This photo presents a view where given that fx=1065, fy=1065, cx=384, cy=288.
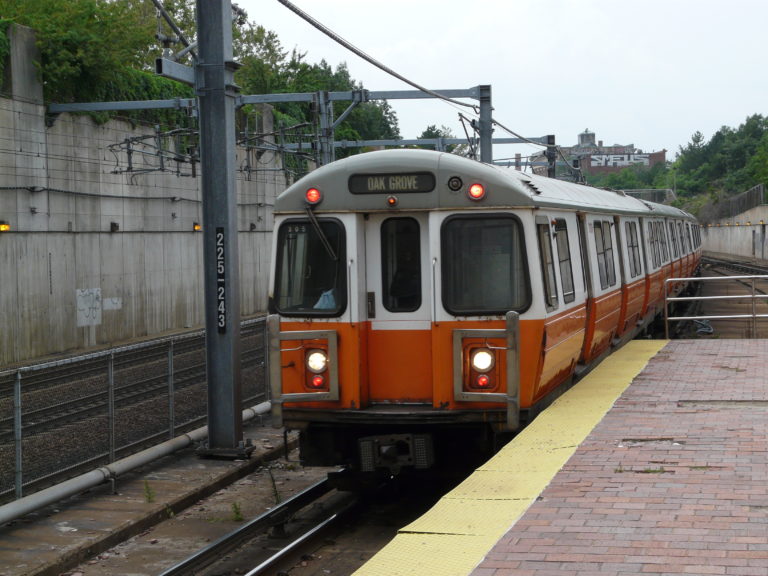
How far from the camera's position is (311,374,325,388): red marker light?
9.23m

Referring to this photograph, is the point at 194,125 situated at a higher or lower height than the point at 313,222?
higher

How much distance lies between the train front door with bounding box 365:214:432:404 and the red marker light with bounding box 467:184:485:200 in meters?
0.46

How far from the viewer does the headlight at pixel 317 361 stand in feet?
30.3

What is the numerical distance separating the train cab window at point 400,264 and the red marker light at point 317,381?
0.84m

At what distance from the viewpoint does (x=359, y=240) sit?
30.3 feet

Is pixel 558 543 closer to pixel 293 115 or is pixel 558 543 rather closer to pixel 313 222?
pixel 313 222

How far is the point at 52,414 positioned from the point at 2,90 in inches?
656

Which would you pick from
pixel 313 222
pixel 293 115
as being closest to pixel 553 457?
pixel 313 222

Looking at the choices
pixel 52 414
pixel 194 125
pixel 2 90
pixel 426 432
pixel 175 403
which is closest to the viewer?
pixel 426 432

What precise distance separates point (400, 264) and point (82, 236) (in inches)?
775

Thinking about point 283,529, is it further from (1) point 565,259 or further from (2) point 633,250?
(2) point 633,250

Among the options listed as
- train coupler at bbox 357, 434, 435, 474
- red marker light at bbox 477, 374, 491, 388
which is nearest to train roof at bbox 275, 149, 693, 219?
red marker light at bbox 477, 374, 491, 388

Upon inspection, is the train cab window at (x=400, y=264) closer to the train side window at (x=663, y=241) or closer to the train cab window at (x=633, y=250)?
the train cab window at (x=633, y=250)

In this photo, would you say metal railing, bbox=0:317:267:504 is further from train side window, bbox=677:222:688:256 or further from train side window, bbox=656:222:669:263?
train side window, bbox=677:222:688:256
